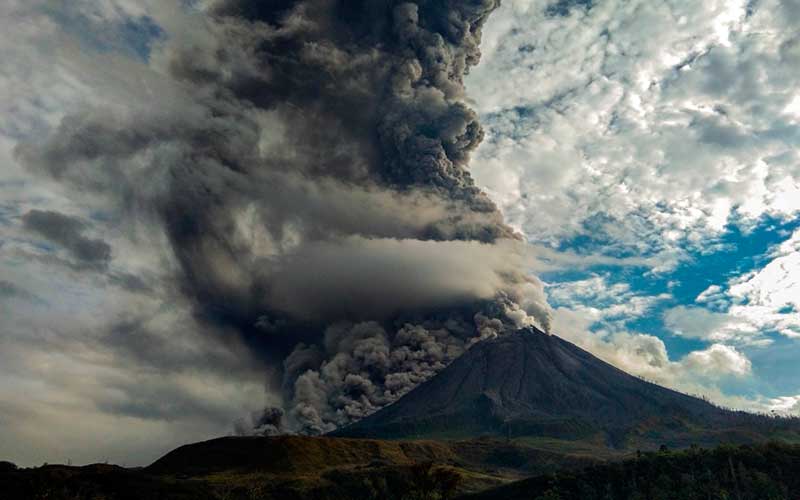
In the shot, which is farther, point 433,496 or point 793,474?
point 793,474

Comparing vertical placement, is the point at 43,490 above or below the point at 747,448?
below

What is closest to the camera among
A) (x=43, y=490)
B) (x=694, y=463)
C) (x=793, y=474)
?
(x=43, y=490)

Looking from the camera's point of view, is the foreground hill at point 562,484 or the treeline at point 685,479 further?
the treeline at point 685,479

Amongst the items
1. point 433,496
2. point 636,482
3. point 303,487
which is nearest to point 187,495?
point 303,487

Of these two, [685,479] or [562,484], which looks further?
[562,484]

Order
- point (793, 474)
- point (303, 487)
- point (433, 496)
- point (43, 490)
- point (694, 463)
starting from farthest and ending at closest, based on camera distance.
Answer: point (303, 487) < point (694, 463) < point (793, 474) < point (43, 490) < point (433, 496)

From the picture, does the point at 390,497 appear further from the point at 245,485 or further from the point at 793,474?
the point at 793,474

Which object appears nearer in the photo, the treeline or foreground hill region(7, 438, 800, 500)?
foreground hill region(7, 438, 800, 500)

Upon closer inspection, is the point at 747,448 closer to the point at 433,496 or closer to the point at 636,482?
the point at 636,482
